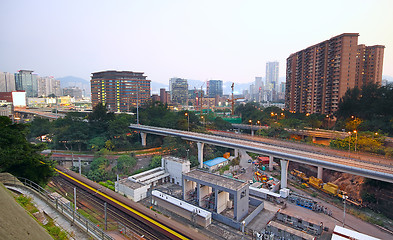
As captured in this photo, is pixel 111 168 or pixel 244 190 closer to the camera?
pixel 244 190

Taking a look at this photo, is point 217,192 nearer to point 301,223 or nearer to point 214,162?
point 301,223

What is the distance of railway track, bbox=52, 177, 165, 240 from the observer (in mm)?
18044

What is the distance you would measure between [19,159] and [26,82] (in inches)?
7854

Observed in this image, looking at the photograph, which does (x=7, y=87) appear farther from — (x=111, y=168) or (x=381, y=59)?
(x=381, y=59)

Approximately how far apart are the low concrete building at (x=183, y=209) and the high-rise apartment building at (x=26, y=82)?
19635cm

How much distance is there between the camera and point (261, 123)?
66.2 metres

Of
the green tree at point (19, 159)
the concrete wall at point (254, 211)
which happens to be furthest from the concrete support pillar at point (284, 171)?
the green tree at point (19, 159)

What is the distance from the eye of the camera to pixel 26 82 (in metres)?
172

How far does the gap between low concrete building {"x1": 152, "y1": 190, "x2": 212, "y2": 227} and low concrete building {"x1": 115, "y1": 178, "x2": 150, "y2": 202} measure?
6.48 ft

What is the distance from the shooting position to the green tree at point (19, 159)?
1527 centimetres

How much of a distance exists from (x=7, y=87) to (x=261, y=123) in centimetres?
18856

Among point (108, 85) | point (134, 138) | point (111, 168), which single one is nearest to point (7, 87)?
point (108, 85)

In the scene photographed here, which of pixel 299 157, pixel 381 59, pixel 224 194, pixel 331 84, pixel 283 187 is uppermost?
pixel 381 59

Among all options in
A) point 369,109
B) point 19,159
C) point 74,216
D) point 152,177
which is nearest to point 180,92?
point 369,109
